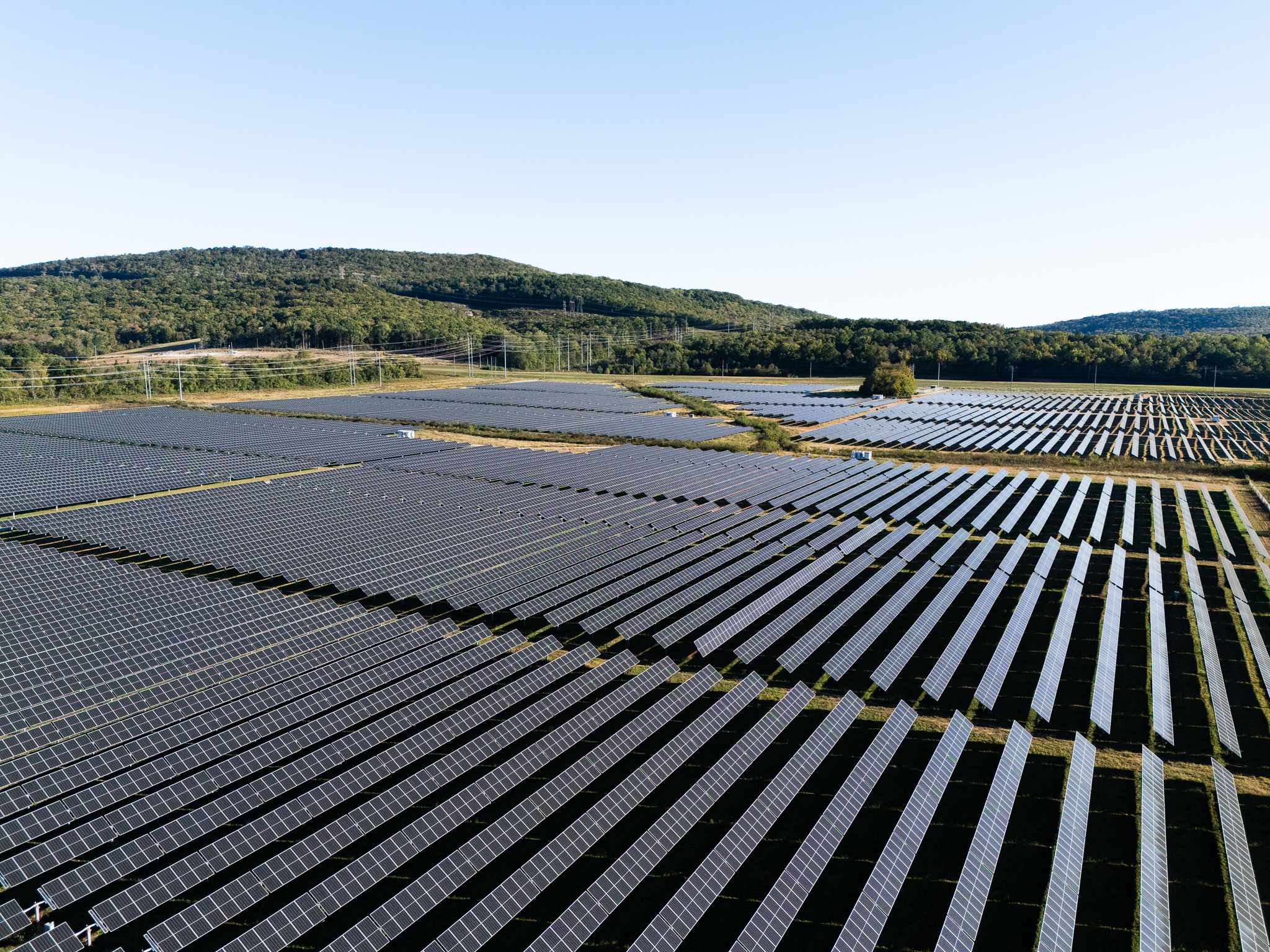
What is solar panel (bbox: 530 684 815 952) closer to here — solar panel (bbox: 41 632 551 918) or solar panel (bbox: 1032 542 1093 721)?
solar panel (bbox: 41 632 551 918)

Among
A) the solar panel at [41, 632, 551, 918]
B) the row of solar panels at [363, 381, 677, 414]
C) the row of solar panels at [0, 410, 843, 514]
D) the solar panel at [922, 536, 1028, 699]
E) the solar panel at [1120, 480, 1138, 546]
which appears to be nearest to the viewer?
the solar panel at [41, 632, 551, 918]

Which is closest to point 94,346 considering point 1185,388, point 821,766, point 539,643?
point 539,643

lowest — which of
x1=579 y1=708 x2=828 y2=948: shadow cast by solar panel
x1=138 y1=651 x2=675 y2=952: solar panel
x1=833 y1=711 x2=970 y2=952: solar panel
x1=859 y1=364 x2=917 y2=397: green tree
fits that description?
x1=579 y1=708 x2=828 y2=948: shadow cast by solar panel

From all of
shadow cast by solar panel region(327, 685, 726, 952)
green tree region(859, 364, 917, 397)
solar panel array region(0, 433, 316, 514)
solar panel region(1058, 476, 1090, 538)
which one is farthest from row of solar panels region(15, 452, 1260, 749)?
green tree region(859, 364, 917, 397)

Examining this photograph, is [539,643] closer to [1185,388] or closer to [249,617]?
[249,617]

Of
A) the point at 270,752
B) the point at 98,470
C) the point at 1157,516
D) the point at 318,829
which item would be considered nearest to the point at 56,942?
the point at 318,829
